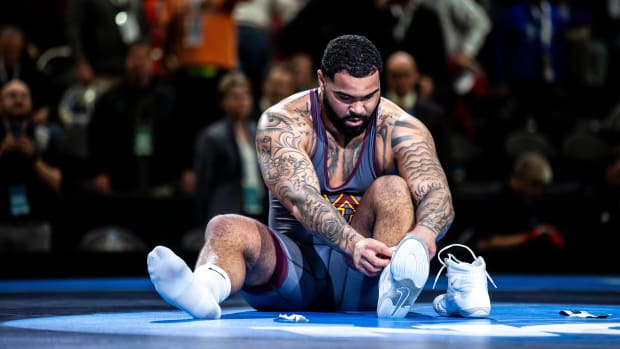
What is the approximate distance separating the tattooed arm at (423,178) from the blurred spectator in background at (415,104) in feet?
10.4

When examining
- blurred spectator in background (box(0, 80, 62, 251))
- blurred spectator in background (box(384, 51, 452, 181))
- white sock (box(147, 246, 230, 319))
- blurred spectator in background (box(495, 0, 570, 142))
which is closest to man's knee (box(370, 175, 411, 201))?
white sock (box(147, 246, 230, 319))

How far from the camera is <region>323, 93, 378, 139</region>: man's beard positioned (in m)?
4.19

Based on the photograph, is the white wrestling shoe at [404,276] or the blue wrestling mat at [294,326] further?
the white wrestling shoe at [404,276]

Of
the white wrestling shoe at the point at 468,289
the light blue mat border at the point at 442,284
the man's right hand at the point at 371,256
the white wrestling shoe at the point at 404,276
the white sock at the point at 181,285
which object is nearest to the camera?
the white sock at the point at 181,285

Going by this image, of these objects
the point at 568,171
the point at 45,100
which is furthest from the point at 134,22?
the point at 568,171

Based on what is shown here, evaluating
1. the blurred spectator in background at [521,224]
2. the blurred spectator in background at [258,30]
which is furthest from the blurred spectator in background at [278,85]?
the blurred spectator in background at [521,224]

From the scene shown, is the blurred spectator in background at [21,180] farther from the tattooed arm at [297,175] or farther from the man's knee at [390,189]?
the man's knee at [390,189]

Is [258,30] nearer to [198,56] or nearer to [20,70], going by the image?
[198,56]

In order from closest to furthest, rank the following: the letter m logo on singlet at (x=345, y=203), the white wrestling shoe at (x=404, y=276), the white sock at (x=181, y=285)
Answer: the white sock at (x=181, y=285)
the white wrestling shoe at (x=404, y=276)
the letter m logo on singlet at (x=345, y=203)

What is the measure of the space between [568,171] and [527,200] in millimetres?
1412

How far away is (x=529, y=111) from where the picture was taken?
387 inches

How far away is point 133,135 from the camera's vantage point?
27.1 ft

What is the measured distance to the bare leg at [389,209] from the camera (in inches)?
159

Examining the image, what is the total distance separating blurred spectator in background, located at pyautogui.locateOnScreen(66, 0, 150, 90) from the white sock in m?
5.38
